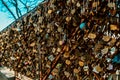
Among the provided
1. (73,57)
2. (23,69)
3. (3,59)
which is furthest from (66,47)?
(3,59)

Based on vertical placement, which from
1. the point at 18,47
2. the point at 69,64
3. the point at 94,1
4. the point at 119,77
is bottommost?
the point at 119,77

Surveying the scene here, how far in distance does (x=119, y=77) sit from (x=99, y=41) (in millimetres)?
397

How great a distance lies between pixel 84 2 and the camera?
8.30 ft

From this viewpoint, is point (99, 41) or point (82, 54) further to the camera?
point (82, 54)

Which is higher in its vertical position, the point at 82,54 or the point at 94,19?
the point at 94,19

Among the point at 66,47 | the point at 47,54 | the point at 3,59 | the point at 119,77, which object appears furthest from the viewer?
the point at 3,59

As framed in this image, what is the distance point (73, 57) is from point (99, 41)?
1.59 feet

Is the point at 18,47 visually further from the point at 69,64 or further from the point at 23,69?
the point at 69,64

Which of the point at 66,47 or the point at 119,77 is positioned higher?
the point at 66,47

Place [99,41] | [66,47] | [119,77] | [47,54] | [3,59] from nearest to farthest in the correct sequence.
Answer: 1. [99,41]
2. [119,77]
3. [66,47]
4. [47,54]
5. [3,59]

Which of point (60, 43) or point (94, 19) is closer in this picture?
point (94, 19)

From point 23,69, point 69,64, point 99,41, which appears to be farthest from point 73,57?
point 23,69

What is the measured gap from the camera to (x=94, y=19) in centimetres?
237

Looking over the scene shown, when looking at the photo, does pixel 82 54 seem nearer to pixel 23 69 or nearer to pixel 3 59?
pixel 23 69
